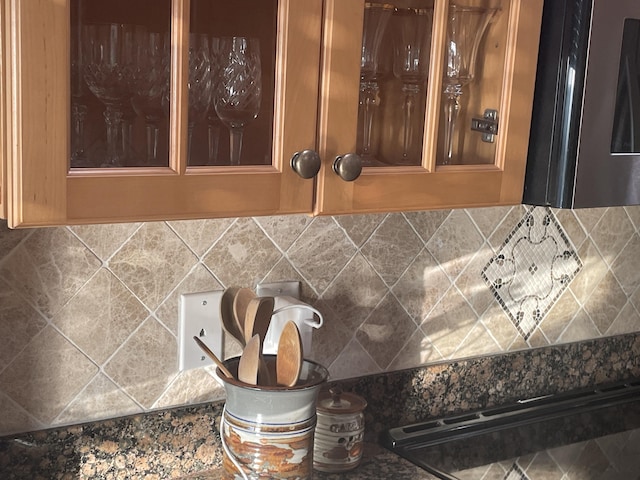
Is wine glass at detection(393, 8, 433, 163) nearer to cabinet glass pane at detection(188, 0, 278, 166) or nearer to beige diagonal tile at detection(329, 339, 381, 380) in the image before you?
cabinet glass pane at detection(188, 0, 278, 166)

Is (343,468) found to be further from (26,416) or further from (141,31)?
(141,31)

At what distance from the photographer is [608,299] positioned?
1.99 meters

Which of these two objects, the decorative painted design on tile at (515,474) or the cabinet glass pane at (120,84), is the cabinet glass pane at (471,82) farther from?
the decorative painted design on tile at (515,474)

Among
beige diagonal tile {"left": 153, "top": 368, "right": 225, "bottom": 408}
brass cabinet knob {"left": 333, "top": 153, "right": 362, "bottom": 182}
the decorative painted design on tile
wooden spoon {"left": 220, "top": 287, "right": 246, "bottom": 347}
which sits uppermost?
brass cabinet knob {"left": 333, "top": 153, "right": 362, "bottom": 182}

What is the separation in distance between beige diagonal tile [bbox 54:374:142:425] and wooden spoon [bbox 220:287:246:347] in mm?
199

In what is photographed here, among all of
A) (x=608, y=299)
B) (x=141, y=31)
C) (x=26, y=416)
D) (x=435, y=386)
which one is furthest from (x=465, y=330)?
(x=141, y=31)

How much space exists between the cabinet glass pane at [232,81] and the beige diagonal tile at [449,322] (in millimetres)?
741

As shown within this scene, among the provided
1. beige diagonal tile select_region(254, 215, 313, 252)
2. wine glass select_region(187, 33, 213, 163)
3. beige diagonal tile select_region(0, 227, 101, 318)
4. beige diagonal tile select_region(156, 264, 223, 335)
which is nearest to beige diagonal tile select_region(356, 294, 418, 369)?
beige diagonal tile select_region(254, 215, 313, 252)

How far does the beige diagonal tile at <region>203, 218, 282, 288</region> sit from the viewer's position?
56.7 inches

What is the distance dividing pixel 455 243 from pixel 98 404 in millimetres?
752

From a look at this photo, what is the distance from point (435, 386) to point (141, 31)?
40.0 inches

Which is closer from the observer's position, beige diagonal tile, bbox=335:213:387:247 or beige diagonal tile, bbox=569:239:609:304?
beige diagonal tile, bbox=335:213:387:247

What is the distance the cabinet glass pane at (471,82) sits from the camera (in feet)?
4.05

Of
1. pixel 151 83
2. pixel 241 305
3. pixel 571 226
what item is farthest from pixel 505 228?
pixel 151 83
